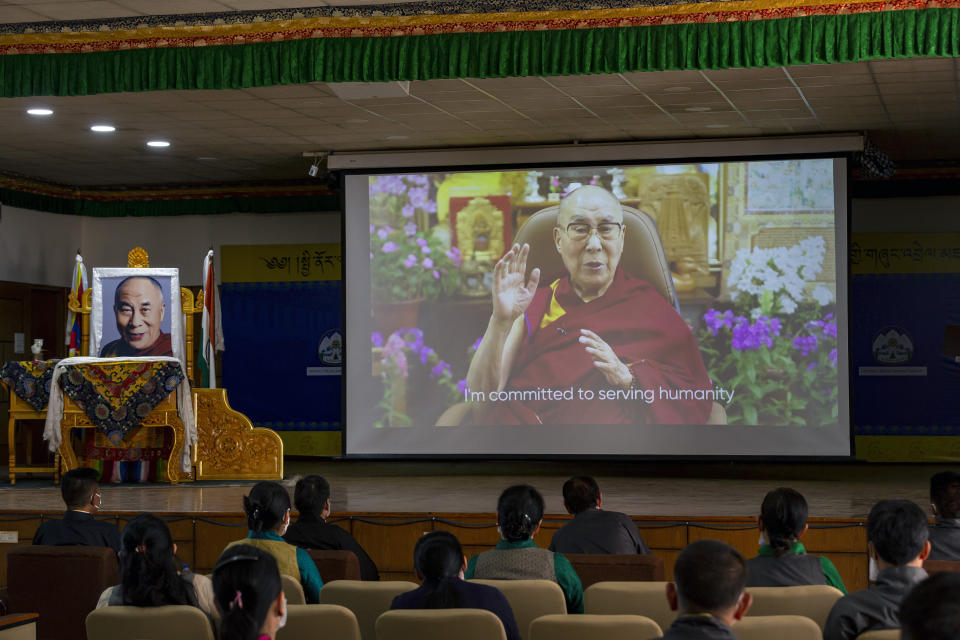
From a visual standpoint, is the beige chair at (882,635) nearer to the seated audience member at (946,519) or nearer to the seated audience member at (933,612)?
the seated audience member at (933,612)

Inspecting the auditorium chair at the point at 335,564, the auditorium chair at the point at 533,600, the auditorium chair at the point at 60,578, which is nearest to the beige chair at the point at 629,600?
the auditorium chair at the point at 533,600

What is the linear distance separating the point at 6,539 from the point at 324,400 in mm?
5877

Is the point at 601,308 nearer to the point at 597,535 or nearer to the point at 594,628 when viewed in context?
the point at 597,535

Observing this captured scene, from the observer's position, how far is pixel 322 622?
10.2ft

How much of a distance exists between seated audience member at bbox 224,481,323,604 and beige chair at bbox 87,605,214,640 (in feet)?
2.68

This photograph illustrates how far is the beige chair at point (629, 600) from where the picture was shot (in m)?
3.39

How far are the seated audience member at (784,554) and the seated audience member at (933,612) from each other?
1.83m

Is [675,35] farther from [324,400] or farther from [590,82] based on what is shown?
[324,400]

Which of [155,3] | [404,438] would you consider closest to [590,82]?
[155,3]

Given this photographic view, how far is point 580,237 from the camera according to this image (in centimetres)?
978

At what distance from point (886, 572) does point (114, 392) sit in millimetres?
6766

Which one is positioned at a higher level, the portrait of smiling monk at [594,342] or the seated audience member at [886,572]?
the portrait of smiling monk at [594,342]

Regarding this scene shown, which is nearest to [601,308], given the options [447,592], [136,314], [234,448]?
[234,448]

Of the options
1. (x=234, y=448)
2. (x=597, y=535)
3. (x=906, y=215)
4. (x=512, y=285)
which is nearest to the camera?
(x=597, y=535)
